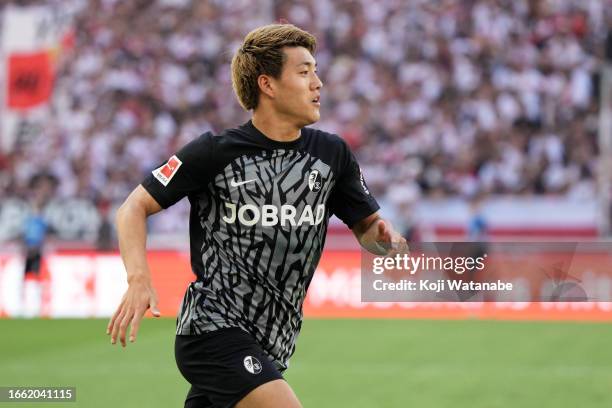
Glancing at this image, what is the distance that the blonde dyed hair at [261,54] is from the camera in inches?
188

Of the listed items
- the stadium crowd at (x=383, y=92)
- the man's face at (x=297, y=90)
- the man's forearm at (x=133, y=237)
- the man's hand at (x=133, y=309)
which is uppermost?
the man's face at (x=297, y=90)

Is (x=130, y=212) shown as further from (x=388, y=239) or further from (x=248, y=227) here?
(x=388, y=239)

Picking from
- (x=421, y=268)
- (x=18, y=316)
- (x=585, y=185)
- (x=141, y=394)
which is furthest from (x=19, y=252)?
(x=421, y=268)

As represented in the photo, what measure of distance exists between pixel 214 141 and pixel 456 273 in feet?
5.03

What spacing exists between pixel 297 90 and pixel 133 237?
3.19 ft

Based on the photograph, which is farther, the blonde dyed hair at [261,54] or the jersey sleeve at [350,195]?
the jersey sleeve at [350,195]

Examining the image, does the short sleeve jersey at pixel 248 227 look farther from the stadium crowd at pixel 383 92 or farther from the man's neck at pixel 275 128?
the stadium crowd at pixel 383 92

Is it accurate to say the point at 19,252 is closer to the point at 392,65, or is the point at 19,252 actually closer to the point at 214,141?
the point at 392,65

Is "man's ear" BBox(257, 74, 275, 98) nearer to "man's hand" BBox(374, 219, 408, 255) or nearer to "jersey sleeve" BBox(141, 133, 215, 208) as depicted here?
"jersey sleeve" BBox(141, 133, 215, 208)

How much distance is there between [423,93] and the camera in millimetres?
22688

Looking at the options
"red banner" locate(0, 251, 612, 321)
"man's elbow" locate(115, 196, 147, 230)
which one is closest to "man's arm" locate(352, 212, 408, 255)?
"man's elbow" locate(115, 196, 147, 230)

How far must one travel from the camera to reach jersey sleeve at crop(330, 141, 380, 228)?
16.5ft

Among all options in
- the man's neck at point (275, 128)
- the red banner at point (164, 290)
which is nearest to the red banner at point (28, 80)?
the red banner at point (164, 290)

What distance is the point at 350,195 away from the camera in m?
5.06
